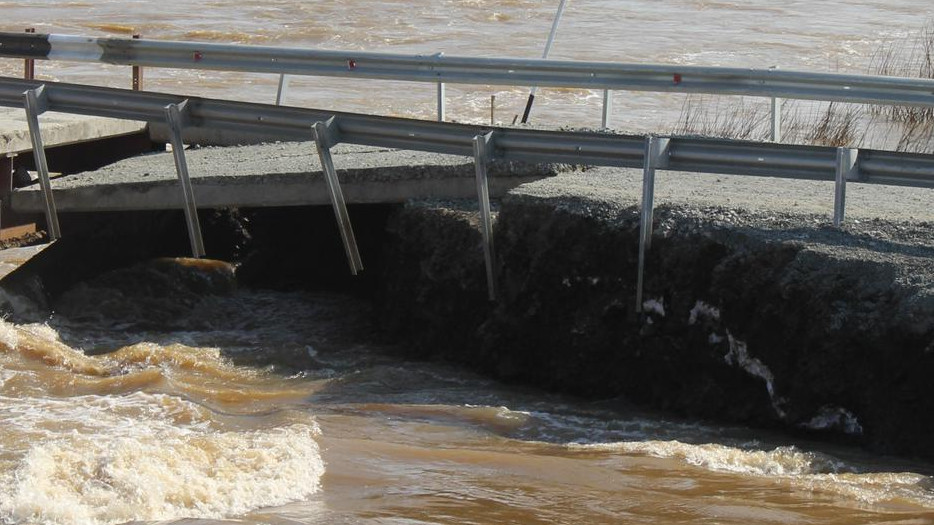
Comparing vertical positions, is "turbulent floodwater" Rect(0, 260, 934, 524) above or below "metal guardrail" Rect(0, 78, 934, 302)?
below

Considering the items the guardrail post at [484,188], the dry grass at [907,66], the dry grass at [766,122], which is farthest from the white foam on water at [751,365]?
the dry grass at [907,66]

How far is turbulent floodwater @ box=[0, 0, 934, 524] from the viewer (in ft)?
23.6

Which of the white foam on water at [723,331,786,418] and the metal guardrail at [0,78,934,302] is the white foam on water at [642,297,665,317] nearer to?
the metal guardrail at [0,78,934,302]

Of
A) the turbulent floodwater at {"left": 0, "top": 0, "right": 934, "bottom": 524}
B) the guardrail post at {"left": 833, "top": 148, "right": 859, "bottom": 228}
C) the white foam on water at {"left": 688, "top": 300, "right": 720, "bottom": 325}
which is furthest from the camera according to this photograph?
the white foam on water at {"left": 688, "top": 300, "right": 720, "bottom": 325}

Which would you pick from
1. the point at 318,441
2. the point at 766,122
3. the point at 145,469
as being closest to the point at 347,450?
the point at 318,441

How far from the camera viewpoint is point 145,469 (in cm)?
748

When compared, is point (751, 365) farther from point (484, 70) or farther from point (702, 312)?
point (484, 70)

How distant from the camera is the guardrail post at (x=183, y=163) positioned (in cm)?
1062

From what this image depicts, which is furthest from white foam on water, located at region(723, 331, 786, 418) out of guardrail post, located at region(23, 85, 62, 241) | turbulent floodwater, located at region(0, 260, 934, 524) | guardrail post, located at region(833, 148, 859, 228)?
guardrail post, located at region(23, 85, 62, 241)

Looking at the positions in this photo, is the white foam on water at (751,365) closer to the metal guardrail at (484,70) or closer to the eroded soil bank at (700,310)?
the eroded soil bank at (700,310)

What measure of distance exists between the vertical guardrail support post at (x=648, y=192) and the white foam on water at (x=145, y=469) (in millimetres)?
2438

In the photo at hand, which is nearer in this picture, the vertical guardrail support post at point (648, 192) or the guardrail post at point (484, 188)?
the vertical guardrail support post at point (648, 192)

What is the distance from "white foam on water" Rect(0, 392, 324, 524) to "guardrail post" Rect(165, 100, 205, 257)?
2.26m

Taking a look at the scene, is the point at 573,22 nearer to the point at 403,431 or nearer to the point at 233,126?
the point at 233,126
